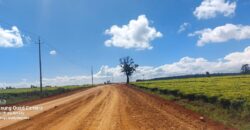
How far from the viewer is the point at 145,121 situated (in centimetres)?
1745

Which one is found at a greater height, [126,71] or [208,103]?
[126,71]

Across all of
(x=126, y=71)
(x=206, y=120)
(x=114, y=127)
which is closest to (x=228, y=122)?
(x=206, y=120)

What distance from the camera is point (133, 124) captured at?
645 inches

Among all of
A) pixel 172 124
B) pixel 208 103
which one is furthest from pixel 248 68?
pixel 172 124

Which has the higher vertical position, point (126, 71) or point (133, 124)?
point (126, 71)

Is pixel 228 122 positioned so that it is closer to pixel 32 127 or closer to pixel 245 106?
Result: pixel 245 106

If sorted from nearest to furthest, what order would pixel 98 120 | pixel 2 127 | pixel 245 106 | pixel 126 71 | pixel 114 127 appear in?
1. pixel 114 127
2. pixel 2 127
3. pixel 98 120
4. pixel 245 106
5. pixel 126 71

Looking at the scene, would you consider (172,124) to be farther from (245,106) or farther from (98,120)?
(245,106)

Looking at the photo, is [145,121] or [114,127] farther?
[145,121]

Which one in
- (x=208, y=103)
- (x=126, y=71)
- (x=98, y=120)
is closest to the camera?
(x=98, y=120)

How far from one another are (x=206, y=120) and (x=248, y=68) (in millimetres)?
186386

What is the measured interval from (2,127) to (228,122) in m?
10.8

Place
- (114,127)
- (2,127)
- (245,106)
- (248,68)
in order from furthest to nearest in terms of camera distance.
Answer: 1. (248,68)
2. (245,106)
3. (2,127)
4. (114,127)

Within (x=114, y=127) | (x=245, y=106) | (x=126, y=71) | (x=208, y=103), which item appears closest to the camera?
(x=114, y=127)
